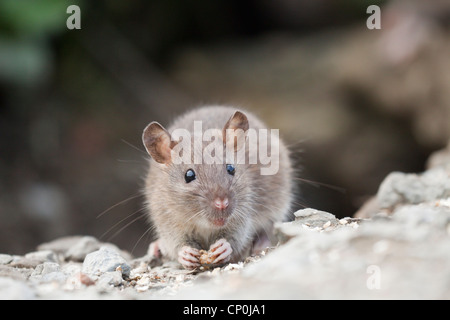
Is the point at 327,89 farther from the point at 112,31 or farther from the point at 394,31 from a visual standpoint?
the point at 112,31

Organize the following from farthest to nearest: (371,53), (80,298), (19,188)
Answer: (371,53) → (19,188) → (80,298)

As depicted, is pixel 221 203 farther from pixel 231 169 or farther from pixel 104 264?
pixel 104 264

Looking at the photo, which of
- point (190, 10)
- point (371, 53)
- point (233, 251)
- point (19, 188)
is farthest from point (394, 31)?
point (233, 251)

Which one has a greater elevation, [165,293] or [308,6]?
[308,6]

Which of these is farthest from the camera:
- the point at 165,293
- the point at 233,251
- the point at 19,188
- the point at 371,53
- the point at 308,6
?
the point at 308,6

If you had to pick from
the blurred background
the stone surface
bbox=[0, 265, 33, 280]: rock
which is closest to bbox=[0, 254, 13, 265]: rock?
bbox=[0, 265, 33, 280]: rock

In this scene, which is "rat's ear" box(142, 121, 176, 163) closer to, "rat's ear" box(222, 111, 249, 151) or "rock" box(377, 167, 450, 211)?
"rat's ear" box(222, 111, 249, 151)
